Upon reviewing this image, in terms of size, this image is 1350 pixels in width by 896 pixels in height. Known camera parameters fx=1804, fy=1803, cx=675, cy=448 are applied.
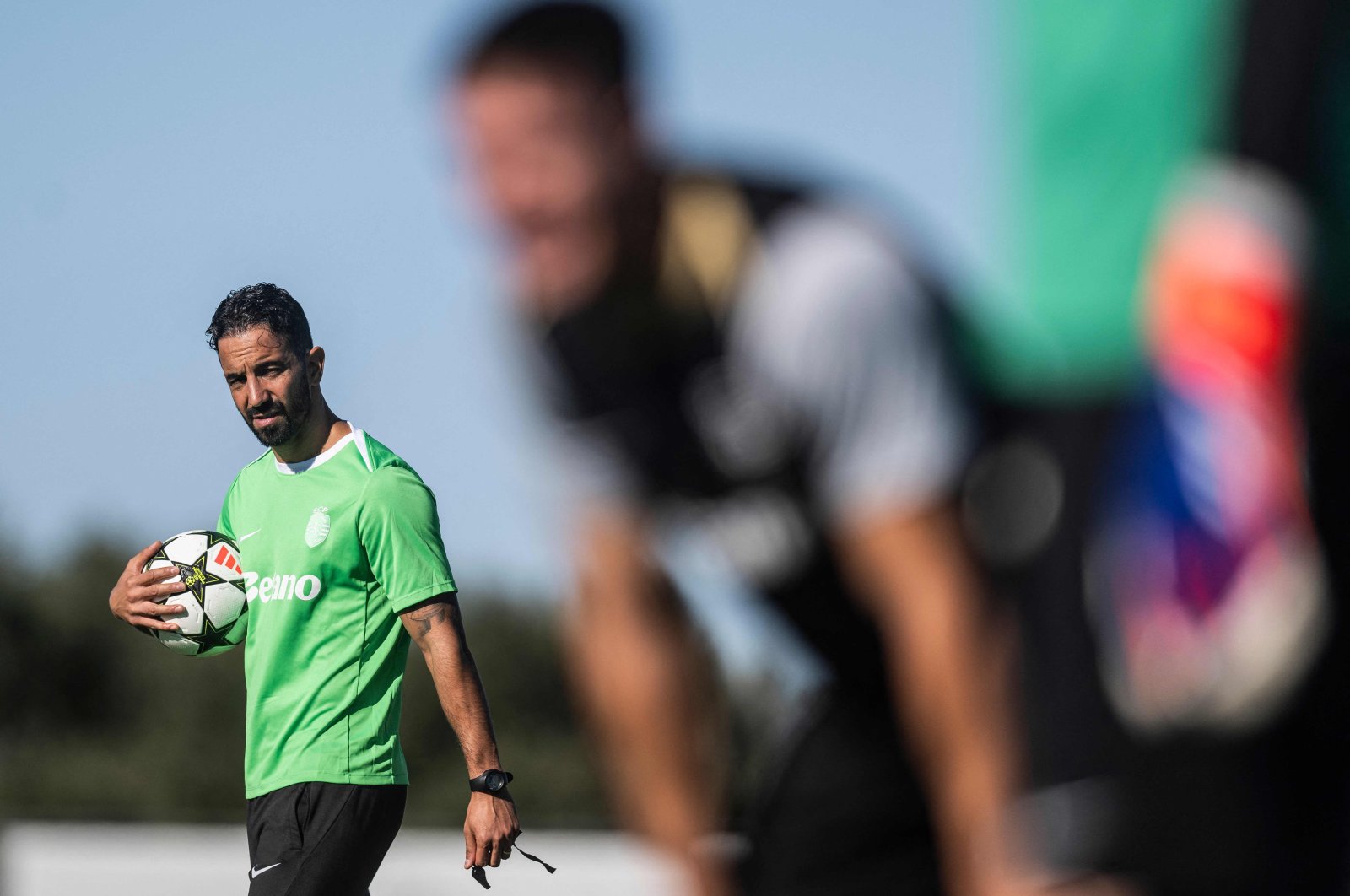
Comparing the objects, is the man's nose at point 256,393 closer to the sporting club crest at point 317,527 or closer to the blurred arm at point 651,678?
the sporting club crest at point 317,527

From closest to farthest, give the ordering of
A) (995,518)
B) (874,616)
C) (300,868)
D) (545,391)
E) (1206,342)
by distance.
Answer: (1206,342), (995,518), (874,616), (545,391), (300,868)

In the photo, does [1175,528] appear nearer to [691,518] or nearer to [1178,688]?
[1178,688]

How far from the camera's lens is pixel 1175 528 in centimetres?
202

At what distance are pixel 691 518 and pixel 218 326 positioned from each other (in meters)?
3.35

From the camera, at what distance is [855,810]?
9.48 feet

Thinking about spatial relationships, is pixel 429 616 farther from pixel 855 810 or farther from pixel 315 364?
pixel 855 810

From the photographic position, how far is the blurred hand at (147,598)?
6.02 m

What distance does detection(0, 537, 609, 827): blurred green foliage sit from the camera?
32.2 meters

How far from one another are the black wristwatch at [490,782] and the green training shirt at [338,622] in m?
0.29

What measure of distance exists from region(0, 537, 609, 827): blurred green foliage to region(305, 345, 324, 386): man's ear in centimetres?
2083

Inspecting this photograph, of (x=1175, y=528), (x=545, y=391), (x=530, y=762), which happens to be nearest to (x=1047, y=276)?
(x=1175, y=528)

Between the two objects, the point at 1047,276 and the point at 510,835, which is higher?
the point at 1047,276

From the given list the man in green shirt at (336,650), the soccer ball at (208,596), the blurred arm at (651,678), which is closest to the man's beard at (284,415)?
the man in green shirt at (336,650)

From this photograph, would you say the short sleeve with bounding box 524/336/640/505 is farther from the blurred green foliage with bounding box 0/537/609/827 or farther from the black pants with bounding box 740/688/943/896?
the blurred green foliage with bounding box 0/537/609/827
